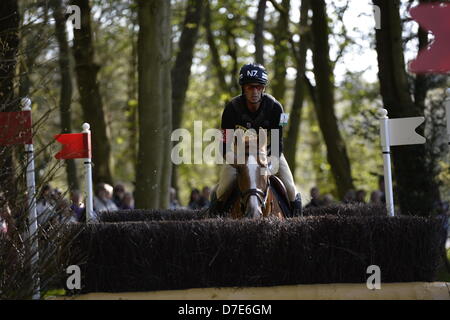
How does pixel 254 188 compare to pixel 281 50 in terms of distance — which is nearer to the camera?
pixel 254 188

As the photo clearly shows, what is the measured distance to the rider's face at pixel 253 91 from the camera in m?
11.1

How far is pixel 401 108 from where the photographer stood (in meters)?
15.3

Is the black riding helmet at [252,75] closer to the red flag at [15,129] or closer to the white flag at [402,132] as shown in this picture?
the white flag at [402,132]

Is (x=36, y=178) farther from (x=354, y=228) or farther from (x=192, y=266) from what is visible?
(x=354, y=228)

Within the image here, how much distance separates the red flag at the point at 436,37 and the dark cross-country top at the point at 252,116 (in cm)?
510

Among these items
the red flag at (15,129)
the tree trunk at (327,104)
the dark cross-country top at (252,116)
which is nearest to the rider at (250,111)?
the dark cross-country top at (252,116)

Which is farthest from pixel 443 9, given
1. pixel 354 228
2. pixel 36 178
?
pixel 36 178

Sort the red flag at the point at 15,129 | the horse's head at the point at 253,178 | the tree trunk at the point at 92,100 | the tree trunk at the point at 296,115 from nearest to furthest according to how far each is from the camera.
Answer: the red flag at the point at 15,129 → the horse's head at the point at 253,178 → the tree trunk at the point at 92,100 → the tree trunk at the point at 296,115

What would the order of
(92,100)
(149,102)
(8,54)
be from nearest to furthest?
(8,54) → (149,102) → (92,100)

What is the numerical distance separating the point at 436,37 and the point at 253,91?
5.03 metres

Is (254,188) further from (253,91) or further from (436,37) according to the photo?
(436,37)

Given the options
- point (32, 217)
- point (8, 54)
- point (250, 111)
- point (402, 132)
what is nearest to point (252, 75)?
point (250, 111)

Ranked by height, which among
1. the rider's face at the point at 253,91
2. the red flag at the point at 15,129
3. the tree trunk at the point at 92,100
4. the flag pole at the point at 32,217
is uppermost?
the tree trunk at the point at 92,100

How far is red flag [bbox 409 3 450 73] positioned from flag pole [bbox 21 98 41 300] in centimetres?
377
